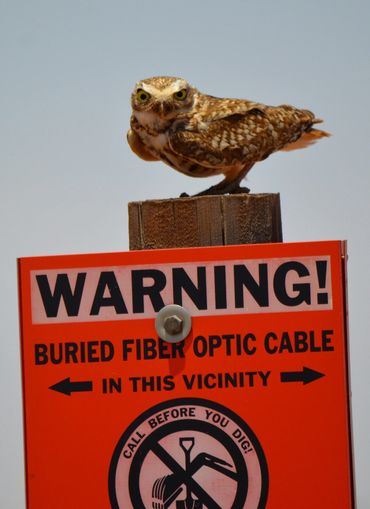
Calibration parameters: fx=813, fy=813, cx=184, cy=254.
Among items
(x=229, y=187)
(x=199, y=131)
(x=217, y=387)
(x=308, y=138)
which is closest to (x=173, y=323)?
(x=217, y=387)

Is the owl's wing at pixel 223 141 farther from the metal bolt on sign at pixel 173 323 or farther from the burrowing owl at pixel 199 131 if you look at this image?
the metal bolt on sign at pixel 173 323

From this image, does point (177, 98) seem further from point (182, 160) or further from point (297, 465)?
point (297, 465)

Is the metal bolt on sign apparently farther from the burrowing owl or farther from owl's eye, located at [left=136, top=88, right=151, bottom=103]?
owl's eye, located at [left=136, top=88, right=151, bottom=103]

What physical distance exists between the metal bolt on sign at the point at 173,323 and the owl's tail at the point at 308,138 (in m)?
1.34

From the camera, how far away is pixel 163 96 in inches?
116

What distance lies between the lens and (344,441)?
91.0 inches

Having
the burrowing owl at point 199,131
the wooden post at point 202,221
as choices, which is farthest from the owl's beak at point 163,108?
the wooden post at point 202,221

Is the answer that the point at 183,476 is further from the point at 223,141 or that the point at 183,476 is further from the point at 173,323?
the point at 223,141

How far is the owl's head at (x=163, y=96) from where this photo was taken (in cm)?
295

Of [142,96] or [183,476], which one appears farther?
[142,96]

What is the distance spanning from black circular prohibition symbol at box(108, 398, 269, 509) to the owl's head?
44.5 inches

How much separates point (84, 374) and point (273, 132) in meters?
1.30

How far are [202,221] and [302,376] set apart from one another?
59 centimetres

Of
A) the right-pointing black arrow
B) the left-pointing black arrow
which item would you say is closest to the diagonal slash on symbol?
the left-pointing black arrow
